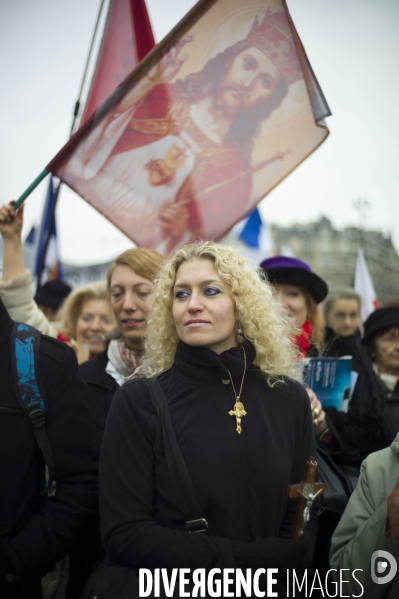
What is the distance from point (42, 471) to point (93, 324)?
212 centimetres

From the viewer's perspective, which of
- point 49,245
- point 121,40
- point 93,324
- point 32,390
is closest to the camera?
point 32,390

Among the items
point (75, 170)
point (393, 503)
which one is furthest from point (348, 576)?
point (75, 170)

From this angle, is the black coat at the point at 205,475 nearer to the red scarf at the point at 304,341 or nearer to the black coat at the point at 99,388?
the black coat at the point at 99,388

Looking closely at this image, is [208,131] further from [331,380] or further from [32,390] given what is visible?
[32,390]

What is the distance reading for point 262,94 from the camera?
3656 millimetres

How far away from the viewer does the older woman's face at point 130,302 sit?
3.13m

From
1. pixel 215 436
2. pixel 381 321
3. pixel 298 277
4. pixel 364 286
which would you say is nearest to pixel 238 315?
pixel 215 436

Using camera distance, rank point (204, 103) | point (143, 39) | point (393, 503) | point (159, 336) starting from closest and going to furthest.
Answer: point (393, 503) → point (159, 336) → point (204, 103) → point (143, 39)

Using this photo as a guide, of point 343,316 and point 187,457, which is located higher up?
point 343,316

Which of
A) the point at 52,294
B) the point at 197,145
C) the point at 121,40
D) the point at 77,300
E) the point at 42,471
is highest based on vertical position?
the point at 121,40

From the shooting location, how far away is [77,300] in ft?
14.6

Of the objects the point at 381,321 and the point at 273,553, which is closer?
the point at 273,553

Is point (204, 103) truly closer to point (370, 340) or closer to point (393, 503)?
point (370, 340)

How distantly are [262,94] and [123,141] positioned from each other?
3.17ft
